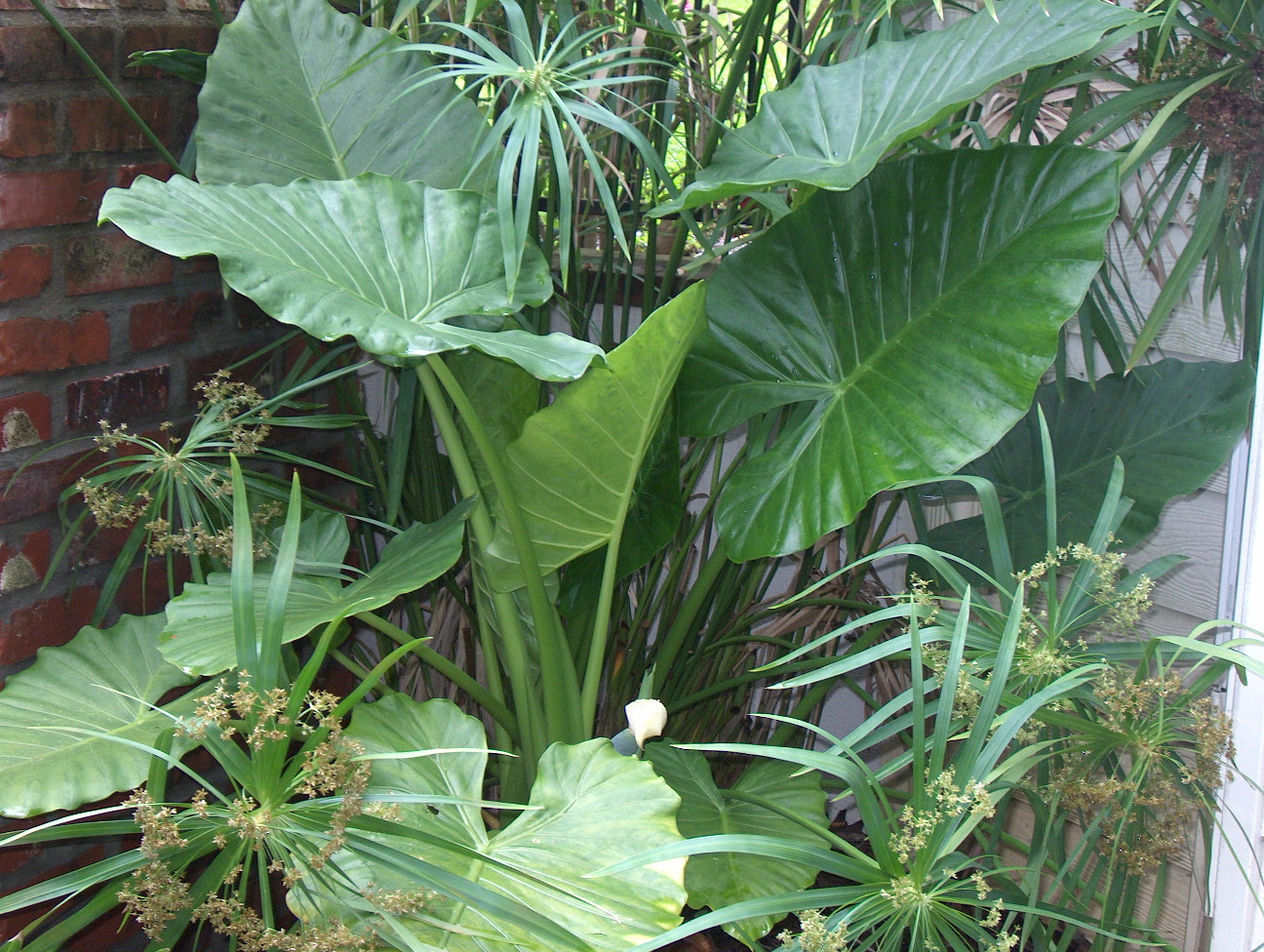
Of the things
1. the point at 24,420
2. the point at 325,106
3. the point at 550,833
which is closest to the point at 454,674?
the point at 550,833

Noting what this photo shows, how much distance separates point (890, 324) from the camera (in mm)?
1109

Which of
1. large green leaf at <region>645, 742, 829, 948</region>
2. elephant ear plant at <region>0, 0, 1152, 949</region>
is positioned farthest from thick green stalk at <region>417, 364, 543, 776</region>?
large green leaf at <region>645, 742, 829, 948</region>

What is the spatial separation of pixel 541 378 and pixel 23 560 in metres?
0.74

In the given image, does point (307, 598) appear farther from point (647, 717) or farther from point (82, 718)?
point (647, 717)

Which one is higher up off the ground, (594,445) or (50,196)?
(50,196)

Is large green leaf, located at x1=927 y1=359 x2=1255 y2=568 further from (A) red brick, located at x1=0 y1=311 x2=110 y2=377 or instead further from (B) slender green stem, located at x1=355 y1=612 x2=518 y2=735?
(A) red brick, located at x1=0 y1=311 x2=110 y2=377

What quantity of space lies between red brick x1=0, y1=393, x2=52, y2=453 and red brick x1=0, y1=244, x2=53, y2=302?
0.38 feet

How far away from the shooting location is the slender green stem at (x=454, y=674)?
108 cm

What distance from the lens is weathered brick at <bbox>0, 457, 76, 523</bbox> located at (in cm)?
116

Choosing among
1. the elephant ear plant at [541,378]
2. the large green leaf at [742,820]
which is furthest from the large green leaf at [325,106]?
the large green leaf at [742,820]

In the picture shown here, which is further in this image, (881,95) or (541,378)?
(881,95)

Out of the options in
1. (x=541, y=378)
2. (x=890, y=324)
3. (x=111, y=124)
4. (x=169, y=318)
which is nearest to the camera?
(x=541, y=378)

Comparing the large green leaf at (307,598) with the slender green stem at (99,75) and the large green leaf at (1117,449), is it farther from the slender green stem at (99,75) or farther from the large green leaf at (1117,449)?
the large green leaf at (1117,449)

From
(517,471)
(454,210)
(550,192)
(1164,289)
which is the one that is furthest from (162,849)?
(1164,289)
